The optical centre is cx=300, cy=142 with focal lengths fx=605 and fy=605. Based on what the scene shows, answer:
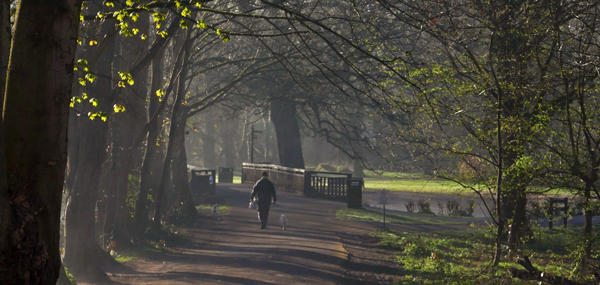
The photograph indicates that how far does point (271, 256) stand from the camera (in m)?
13.3

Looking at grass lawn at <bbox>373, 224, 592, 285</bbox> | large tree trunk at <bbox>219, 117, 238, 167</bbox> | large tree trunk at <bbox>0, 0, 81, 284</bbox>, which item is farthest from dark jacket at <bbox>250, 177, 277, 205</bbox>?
large tree trunk at <bbox>219, 117, 238, 167</bbox>

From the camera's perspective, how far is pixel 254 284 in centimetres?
1019

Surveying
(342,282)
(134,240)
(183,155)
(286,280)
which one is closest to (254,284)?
(286,280)

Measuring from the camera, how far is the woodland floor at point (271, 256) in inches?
441

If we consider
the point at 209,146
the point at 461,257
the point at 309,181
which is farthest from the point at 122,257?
the point at 209,146

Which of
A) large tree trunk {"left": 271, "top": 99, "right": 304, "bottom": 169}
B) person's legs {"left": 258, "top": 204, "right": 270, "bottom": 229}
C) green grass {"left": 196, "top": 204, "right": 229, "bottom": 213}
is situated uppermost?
large tree trunk {"left": 271, "top": 99, "right": 304, "bottom": 169}

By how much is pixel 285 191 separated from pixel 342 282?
70.9ft

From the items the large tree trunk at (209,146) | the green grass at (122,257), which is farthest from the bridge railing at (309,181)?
the large tree trunk at (209,146)

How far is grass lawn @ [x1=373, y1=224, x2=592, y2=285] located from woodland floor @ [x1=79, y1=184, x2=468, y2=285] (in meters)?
0.50

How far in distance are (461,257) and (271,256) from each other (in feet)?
13.8

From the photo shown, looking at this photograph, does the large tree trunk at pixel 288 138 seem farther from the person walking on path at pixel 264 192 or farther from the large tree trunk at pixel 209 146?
the large tree trunk at pixel 209 146

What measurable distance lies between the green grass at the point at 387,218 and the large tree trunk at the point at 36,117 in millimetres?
17292

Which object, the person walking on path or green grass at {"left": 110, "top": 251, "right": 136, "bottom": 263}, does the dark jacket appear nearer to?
the person walking on path

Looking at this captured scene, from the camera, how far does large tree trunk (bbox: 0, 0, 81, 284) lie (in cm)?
435
